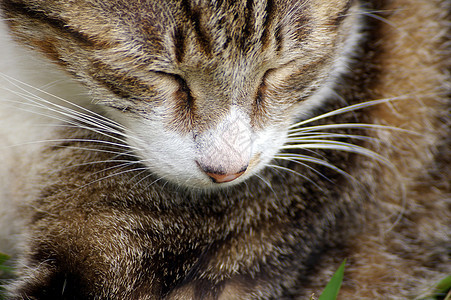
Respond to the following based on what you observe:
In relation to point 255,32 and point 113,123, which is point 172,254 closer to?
point 113,123

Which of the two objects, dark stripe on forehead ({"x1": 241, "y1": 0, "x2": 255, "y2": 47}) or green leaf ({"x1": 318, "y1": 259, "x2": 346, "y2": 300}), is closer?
dark stripe on forehead ({"x1": 241, "y1": 0, "x2": 255, "y2": 47})

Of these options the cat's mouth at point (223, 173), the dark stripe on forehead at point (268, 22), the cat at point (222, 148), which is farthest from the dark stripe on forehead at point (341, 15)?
the cat's mouth at point (223, 173)

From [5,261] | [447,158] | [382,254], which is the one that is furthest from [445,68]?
[5,261]

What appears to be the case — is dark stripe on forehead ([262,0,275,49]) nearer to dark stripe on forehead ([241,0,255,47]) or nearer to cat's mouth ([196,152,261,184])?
dark stripe on forehead ([241,0,255,47])

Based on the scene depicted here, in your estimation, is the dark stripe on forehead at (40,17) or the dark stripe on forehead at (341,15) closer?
the dark stripe on forehead at (40,17)

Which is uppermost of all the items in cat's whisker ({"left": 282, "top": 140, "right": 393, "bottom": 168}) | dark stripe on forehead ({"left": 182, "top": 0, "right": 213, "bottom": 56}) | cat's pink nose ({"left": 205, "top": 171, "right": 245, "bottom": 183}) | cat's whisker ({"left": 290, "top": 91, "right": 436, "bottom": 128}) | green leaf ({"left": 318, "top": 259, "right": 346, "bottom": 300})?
dark stripe on forehead ({"left": 182, "top": 0, "right": 213, "bottom": 56})

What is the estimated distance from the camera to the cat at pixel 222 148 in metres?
1.17

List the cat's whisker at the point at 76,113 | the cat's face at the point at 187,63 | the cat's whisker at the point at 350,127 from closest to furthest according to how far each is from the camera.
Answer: the cat's face at the point at 187,63, the cat's whisker at the point at 76,113, the cat's whisker at the point at 350,127

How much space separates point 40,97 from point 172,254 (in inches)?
23.9

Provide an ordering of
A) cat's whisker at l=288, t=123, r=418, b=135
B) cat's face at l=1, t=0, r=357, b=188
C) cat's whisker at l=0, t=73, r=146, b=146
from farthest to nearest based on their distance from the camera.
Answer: cat's whisker at l=288, t=123, r=418, b=135 < cat's whisker at l=0, t=73, r=146, b=146 < cat's face at l=1, t=0, r=357, b=188

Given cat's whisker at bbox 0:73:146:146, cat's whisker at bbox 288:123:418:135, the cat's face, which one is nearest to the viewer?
the cat's face

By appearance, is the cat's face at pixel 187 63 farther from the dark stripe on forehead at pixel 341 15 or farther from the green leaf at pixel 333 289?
the green leaf at pixel 333 289

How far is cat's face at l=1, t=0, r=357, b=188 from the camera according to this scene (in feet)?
3.68

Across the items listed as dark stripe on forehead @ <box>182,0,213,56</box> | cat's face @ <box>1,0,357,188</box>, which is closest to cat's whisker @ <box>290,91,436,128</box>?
cat's face @ <box>1,0,357,188</box>
